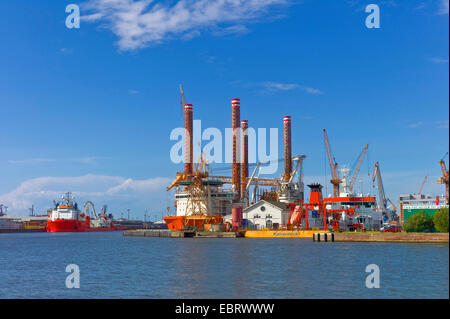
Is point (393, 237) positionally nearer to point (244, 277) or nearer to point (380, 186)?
point (244, 277)

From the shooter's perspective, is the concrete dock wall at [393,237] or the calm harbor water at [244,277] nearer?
the calm harbor water at [244,277]

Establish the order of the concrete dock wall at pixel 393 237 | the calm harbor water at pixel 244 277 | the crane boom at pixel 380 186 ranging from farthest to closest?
the crane boom at pixel 380 186
the concrete dock wall at pixel 393 237
the calm harbor water at pixel 244 277

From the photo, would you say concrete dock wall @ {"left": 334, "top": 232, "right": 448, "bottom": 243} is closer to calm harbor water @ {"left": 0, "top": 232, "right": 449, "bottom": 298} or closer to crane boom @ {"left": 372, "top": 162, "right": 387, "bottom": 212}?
calm harbor water @ {"left": 0, "top": 232, "right": 449, "bottom": 298}

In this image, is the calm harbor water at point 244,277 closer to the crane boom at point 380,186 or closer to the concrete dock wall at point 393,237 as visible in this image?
the concrete dock wall at point 393,237

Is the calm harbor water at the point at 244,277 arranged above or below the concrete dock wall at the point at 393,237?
below

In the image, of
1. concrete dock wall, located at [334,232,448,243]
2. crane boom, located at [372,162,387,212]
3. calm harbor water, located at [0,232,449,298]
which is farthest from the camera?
crane boom, located at [372,162,387,212]

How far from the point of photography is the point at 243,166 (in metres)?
157

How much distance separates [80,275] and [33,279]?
4133 mm

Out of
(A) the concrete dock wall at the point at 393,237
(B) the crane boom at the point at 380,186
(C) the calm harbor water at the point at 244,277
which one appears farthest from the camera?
(B) the crane boom at the point at 380,186

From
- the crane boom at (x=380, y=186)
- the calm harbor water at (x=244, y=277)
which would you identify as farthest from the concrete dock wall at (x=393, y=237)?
the crane boom at (x=380, y=186)

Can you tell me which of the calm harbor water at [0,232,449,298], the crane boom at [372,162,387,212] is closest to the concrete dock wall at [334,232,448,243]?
the calm harbor water at [0,232,449,298]
